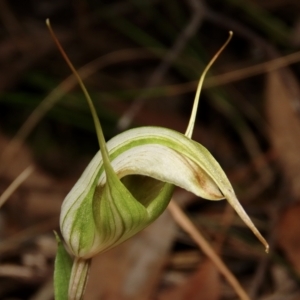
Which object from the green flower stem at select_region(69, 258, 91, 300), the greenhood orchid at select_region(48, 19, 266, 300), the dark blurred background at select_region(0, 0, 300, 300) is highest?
the dark blurred background at select_region(0, 0, 300, 300)

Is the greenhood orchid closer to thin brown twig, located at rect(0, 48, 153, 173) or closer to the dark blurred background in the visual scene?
the dark blurred background

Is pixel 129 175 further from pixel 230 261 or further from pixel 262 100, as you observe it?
pixel 262 100

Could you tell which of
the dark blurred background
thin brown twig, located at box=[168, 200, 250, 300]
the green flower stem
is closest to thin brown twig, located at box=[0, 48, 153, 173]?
the dark blurred background

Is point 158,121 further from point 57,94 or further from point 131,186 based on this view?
point 131,186

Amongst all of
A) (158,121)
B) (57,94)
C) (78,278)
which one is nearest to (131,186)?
(78,278)

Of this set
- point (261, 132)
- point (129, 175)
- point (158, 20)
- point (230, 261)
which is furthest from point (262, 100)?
point (129, 175)
